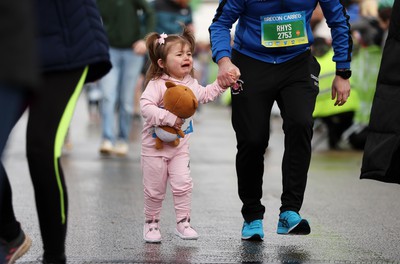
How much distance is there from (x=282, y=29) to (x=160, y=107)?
836 millimetres

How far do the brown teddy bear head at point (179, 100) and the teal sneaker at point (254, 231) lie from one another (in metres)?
0.75

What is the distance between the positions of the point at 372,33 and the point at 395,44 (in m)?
7.19

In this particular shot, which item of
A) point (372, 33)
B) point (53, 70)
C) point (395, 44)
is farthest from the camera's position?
point (372, 33)

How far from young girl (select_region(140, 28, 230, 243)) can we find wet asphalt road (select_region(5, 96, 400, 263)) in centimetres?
16

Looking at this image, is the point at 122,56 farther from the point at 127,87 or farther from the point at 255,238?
the point at 255,238

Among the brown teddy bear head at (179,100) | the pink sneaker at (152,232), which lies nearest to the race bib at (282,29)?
the brown teddy bear head at (179,100)

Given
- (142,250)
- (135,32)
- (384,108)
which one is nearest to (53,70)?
(142,250)

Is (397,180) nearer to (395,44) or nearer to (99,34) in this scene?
(395,44)

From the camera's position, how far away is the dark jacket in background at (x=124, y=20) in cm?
1140

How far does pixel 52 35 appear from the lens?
15.3 ft

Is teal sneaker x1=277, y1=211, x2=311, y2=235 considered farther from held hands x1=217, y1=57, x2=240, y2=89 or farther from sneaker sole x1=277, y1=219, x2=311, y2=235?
held hands x1=217, y1=57, x2=240, y2=89

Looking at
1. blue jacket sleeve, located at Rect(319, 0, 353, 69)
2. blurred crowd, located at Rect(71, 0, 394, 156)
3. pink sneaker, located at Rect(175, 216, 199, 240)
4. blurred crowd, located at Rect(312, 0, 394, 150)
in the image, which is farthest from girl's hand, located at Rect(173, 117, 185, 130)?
blurred crowd, located at Rect(312, 0, 394, 150)

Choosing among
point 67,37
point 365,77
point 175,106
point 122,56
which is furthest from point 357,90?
point 67,37

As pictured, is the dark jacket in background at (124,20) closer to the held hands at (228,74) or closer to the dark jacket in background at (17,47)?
the held hands at (228,74)
